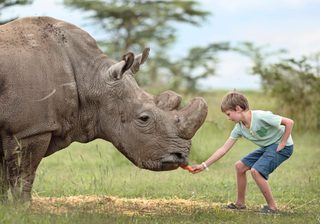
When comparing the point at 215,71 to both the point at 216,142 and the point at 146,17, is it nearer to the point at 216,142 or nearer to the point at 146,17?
the point at 146,17

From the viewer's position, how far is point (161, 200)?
10.2 m

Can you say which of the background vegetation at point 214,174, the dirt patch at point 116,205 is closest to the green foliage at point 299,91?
the background vegetation at point 214,174

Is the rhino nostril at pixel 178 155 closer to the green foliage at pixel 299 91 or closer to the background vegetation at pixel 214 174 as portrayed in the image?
the background vegetation at pixel 214 174

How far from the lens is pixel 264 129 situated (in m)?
9.23

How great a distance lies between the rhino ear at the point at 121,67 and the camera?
8.57 m

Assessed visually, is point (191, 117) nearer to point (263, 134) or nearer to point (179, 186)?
point (263, 134)

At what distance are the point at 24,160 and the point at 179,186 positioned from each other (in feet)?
12.4

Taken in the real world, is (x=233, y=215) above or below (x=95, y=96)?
below

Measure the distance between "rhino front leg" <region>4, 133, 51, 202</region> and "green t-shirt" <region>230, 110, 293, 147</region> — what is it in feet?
7.60

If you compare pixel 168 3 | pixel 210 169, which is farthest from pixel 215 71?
pixel 210 169


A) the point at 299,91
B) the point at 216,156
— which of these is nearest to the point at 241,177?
the point at 216,156

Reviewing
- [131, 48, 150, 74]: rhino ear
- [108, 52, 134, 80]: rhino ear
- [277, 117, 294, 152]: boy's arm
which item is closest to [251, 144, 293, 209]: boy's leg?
[277, 117, 294, 152]: boy's arm

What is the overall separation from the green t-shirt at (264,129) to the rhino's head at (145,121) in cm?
80

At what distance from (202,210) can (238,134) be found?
3.31 feet
